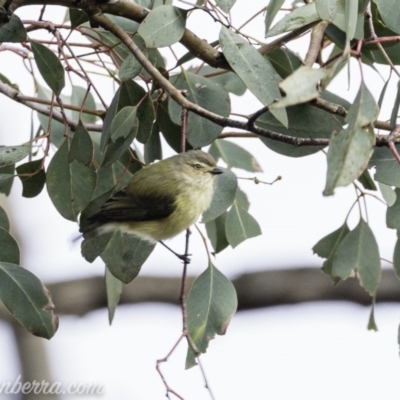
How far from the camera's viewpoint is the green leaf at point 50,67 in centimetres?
207

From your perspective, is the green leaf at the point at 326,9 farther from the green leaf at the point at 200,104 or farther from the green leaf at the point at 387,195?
the green leaf at the point at 387,195

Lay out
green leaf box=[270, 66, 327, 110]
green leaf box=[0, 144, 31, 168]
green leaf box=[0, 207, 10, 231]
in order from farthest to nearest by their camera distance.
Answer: green leaf box=[0, 207, 10, 231]
green leaf box=[0, 144, 31, 168]
green leaf box=[270, 66, 327, 110]

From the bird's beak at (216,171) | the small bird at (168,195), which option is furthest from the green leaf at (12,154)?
the bird's beak at (216,171)

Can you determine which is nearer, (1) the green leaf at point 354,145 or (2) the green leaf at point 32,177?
(1) the green leaf at point 354,145

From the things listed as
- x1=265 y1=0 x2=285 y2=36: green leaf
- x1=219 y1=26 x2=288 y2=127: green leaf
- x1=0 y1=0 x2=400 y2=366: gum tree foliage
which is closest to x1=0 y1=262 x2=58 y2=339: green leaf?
x1=0 y1=0 x2=400 y2=366: gum tree foliage

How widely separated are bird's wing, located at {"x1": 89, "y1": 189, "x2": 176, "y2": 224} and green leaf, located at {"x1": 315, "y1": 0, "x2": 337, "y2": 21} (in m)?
0.88

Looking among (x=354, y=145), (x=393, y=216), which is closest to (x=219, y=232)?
(x=393, y=216)

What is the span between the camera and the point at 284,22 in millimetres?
1909

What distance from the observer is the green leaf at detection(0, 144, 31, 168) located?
210cm

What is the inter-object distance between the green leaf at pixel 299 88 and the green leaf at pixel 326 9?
1.31 feet

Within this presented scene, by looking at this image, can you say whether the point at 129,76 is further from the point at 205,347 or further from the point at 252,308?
the point at 252,308

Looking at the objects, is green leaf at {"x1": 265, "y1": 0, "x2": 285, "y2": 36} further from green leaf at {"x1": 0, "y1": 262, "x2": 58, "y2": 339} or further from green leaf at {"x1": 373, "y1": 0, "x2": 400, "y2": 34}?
green leaf at {"x1": 0, "y1": 262, "x2": 58, "y2": 339}

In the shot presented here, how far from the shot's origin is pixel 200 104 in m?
2.18

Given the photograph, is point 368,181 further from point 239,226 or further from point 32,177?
point 32,177
